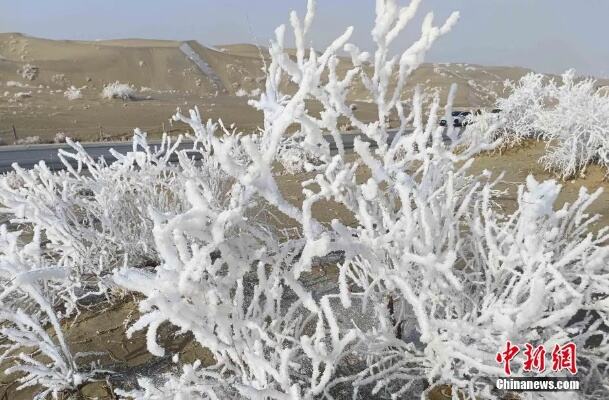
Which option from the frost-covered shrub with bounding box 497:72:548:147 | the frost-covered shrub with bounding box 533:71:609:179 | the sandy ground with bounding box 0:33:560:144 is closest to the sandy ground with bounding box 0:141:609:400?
the frost-covered shrub with bounding box 533:71:609:179

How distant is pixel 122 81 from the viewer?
46156 millimetres

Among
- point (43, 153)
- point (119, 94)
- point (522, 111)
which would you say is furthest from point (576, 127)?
point (119, 94)

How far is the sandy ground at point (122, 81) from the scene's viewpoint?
24.9 m

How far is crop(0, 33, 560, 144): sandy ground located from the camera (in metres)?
24.9

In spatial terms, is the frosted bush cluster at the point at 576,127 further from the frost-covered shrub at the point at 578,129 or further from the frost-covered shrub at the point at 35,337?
the frost-covered shrub at the point at 35,337

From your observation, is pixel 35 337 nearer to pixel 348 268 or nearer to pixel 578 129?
pixel 348 268

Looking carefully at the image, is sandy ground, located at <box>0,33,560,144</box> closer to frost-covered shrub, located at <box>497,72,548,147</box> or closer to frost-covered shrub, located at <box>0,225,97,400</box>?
frost-covered shrub, located at <box>497,72,548,147</box>

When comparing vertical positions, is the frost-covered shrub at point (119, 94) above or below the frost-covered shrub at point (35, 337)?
above

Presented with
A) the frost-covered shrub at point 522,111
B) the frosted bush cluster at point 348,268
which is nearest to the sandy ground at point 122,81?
the frost-covered shrub at point 522,111

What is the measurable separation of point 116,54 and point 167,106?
24.9 meters

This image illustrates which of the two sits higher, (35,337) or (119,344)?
(35,337)

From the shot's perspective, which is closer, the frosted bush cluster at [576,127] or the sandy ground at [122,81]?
the frosted bush cluster at [576,127]

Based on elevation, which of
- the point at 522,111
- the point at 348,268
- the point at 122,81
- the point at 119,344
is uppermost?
the point at 122,81

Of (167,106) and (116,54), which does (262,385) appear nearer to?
(167,106)
